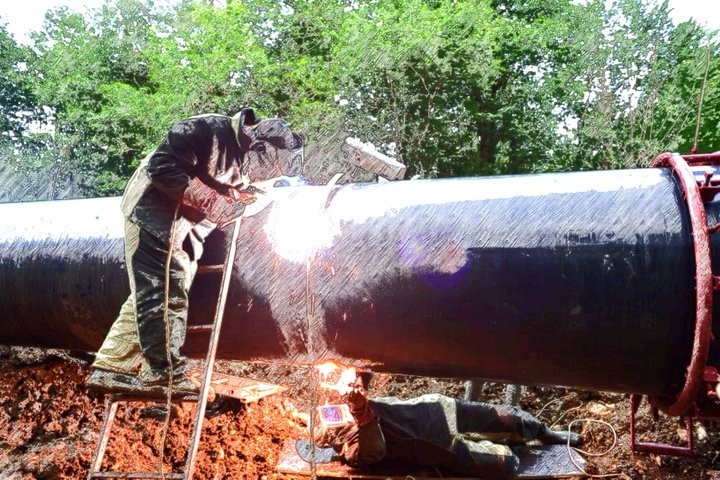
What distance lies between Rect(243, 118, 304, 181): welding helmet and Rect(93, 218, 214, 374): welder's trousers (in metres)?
0.60

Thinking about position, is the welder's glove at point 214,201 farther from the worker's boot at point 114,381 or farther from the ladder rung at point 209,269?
the worker's boot at point 114,381

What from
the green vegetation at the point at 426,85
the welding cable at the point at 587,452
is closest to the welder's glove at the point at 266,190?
the welding cable at the point at 587,452

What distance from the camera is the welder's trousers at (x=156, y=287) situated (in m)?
2.25

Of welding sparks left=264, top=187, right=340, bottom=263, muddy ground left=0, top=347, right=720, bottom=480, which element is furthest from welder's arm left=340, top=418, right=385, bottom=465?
welding sparks left=264, top=187, right=340, bottom=263

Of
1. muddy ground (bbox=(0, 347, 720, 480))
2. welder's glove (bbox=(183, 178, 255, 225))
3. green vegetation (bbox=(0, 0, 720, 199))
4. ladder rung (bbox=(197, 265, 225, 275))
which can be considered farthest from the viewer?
green vegetation (bbox=(0, 0, 720, 199))

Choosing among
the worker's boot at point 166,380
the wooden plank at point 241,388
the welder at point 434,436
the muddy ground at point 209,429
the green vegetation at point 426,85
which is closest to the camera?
the worker's boot at point 166,380

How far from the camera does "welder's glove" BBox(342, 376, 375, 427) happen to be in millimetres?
3871

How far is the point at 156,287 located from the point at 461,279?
128 centimetres

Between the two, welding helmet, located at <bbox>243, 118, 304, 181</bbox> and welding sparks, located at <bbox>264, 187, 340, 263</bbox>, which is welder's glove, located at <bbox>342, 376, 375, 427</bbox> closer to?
welding helmet, located at <bbox>243, 118, 304, 181</bbox>

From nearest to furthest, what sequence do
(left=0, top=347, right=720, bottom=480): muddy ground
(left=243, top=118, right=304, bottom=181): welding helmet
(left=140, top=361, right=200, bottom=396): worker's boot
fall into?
(left=140, top=361, right=200, bottom=396): worker's boot, (left=243, top=118, right=304, bottom=181): welding helmet, (left=0, top=347, right=720, bottom=480): muddy ground

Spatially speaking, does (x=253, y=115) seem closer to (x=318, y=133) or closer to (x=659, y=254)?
(x=659, y=254)

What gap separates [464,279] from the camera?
5.77ft

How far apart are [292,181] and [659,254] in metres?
1.66

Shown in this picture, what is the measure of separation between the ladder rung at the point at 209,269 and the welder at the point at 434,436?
2365 millimetres
